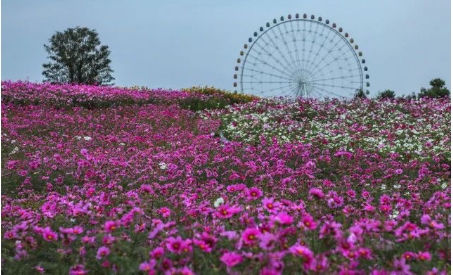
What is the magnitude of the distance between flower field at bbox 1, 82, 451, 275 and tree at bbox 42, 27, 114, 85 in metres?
12.4

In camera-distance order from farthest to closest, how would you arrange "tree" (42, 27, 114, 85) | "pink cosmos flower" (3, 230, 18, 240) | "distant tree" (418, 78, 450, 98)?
"tree" (42, 27, 114, 85), "distant tree" (418, 78, 450, 98), "pink cosmos flower" (3, 230, 18, 240)

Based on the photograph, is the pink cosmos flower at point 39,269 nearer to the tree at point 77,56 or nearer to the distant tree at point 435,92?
the distant tree at point 435,92

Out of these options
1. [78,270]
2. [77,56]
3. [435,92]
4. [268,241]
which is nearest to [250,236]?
[268,241]

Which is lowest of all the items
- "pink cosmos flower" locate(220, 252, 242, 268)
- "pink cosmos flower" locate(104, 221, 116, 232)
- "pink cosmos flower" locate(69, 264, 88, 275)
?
"pink cosmos flower" locate(69, 264, 88, 275)

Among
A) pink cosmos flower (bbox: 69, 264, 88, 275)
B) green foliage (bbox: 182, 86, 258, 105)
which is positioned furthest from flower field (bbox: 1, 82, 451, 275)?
green foliage (bbox: 182, 86, 258, 105)

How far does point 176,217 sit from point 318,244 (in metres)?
1.49

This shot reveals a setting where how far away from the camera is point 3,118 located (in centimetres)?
1334

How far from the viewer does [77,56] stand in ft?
100

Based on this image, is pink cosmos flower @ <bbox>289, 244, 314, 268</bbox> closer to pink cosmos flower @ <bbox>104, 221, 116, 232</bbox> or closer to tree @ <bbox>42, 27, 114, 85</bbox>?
pink cosmos flower @ <bbox>104, 221, 116, 232</bbox>

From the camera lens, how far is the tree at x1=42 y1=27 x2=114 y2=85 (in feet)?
101

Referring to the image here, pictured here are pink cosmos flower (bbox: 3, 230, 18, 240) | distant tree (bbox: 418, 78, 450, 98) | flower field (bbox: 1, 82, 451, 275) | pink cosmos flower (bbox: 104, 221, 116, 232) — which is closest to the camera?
flower field (bbox: 1, 82, 451, 275)

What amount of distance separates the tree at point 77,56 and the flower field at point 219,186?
12379 mm

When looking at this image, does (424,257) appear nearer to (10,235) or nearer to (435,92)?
(10,235)

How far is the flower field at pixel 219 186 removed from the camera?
2.83 meters
